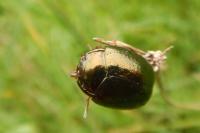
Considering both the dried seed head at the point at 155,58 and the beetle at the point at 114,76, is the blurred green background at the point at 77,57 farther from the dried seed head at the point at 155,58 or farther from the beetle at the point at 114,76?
the beetle at the point at 114,76

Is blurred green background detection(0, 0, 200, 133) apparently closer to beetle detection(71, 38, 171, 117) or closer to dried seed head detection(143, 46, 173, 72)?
dried seed head detection(143, 46, 173, 72)

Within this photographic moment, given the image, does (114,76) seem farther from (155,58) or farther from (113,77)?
(155,58)

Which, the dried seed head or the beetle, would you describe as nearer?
the beetle

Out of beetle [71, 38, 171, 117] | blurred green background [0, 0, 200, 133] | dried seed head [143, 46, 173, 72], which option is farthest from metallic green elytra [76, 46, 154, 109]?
blurred green background [0, 0, 200, 133]

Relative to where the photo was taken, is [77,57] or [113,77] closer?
[113,77]

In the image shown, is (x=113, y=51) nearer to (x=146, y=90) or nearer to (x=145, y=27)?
(x=146, y=90)

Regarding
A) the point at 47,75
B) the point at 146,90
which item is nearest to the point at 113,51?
the point at 146,90

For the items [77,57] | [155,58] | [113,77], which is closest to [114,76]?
[113,77]

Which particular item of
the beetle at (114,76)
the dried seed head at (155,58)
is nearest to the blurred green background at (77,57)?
the dried seed head at (155,58)
